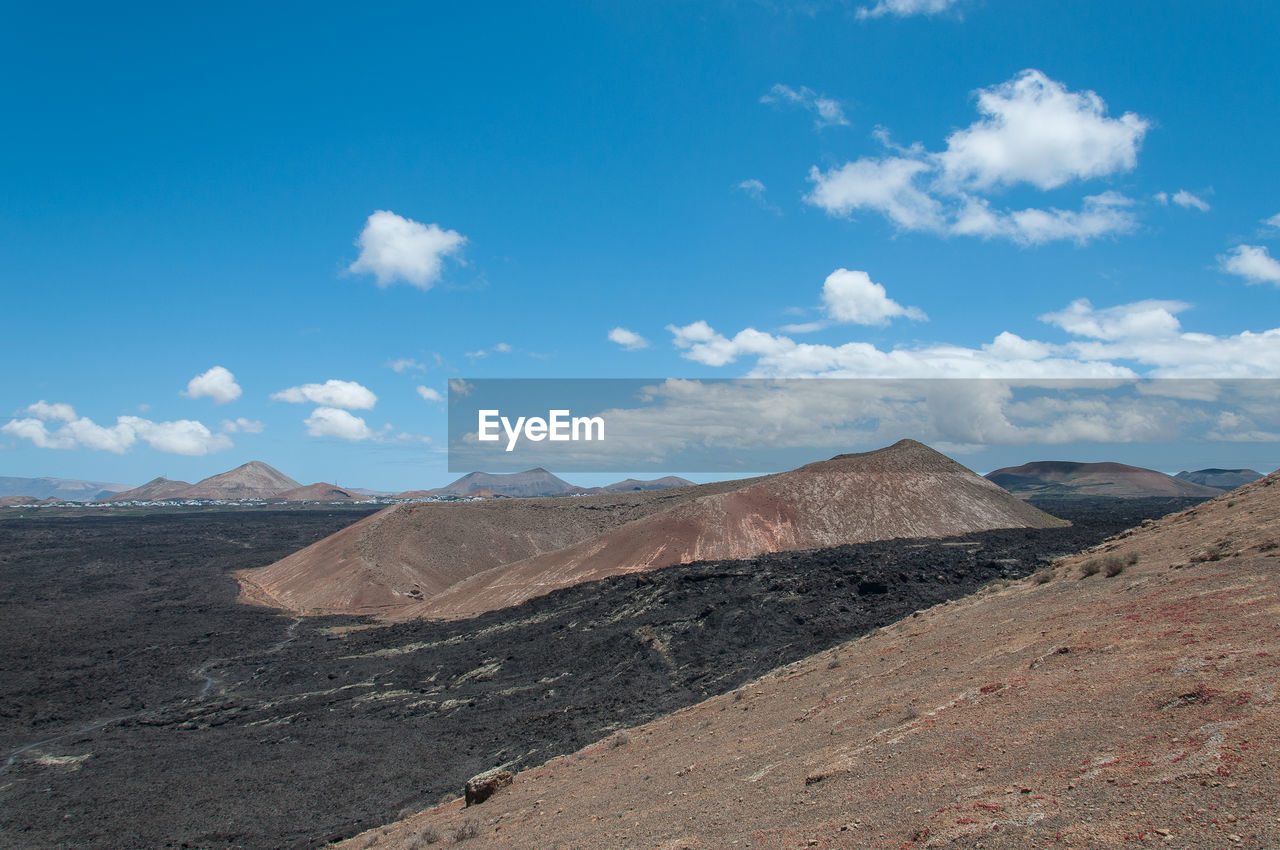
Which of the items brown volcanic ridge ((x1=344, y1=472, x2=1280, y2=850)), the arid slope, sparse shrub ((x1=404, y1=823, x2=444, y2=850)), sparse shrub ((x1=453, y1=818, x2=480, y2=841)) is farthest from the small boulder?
the arid slope

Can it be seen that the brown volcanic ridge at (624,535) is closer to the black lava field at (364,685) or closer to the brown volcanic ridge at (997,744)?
the black lava field at (364,685)

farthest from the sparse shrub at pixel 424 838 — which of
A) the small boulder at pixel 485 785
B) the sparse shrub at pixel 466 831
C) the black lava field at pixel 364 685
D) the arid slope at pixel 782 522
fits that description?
the arid slope at pixel 782 522

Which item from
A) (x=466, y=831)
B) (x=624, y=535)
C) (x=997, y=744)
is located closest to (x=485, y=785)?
(x=466, y=831)

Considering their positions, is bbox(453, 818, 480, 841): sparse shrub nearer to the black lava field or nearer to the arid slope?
the black lava field

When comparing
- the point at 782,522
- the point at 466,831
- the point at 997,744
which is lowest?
the point at 466,831

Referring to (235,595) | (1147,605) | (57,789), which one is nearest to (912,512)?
(1147,605)

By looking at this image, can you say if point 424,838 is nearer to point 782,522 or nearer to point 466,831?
point 466,831
